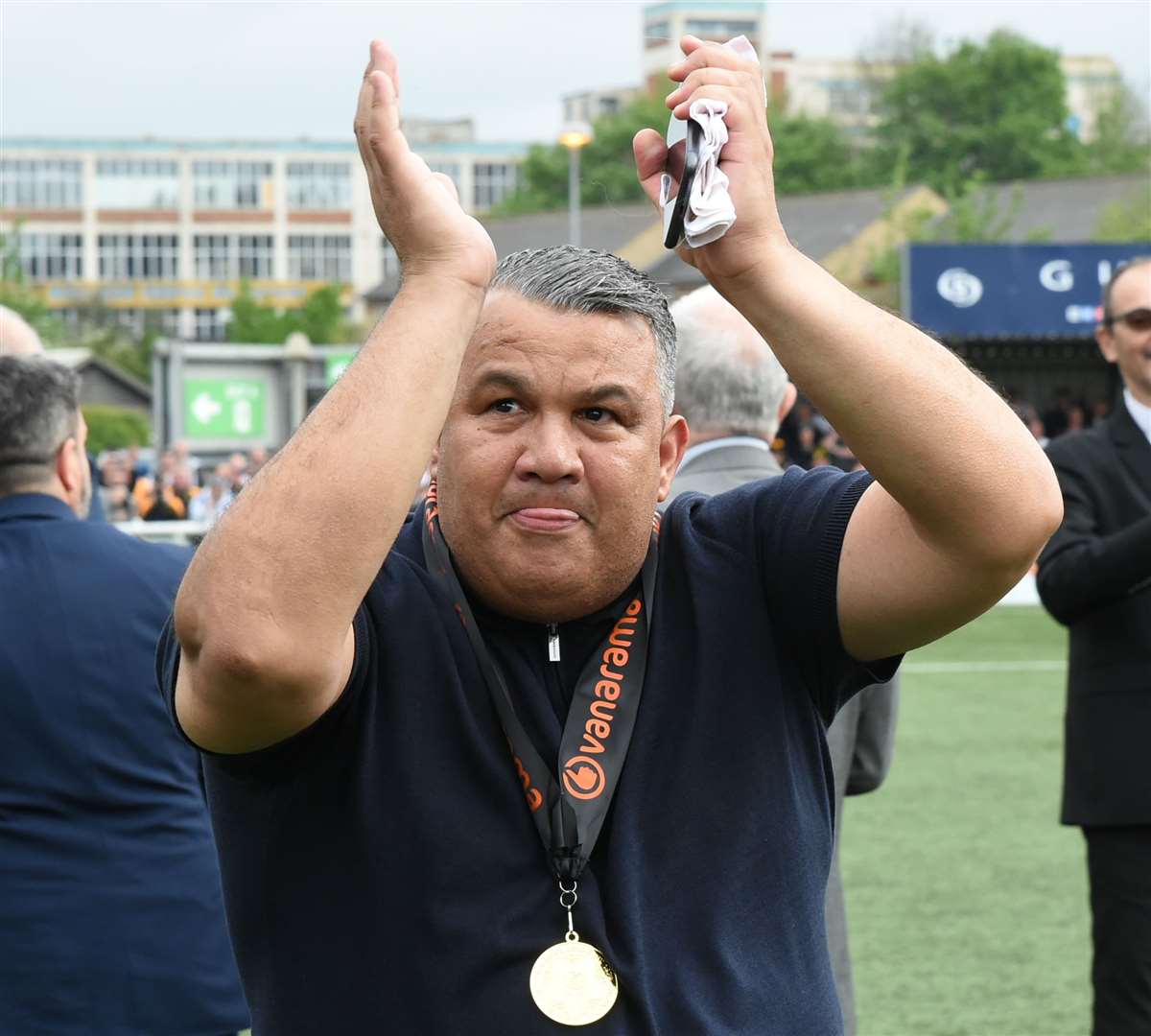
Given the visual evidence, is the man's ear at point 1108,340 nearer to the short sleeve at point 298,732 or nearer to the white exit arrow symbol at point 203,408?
A: the short sleeve at point 298,732

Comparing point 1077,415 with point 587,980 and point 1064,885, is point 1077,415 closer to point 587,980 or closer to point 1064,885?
point 1064,885

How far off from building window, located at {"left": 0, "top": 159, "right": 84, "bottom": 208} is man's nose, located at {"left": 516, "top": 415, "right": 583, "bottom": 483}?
129m

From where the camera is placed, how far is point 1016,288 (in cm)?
2758

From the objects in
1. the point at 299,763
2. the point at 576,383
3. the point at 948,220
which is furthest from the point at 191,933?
the point at 948,220

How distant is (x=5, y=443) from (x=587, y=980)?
7.18 feet

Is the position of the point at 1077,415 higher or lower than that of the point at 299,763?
lower

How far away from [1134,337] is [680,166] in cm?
302

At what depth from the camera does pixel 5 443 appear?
147 inches

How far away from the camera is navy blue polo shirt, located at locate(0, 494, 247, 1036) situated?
137 inches

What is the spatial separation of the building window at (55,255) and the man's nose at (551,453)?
415ft

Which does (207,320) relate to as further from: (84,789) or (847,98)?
(84,789)

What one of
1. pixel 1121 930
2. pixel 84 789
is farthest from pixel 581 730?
pixel 1121 930

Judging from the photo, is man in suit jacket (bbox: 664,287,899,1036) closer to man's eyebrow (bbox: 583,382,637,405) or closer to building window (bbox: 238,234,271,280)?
man's eyebrow (bbox: 583,382,637,405)

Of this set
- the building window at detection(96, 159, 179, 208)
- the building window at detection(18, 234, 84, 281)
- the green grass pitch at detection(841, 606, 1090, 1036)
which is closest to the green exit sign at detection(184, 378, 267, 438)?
the green grass pitch at detection(841, 606, 1090, 1036)
